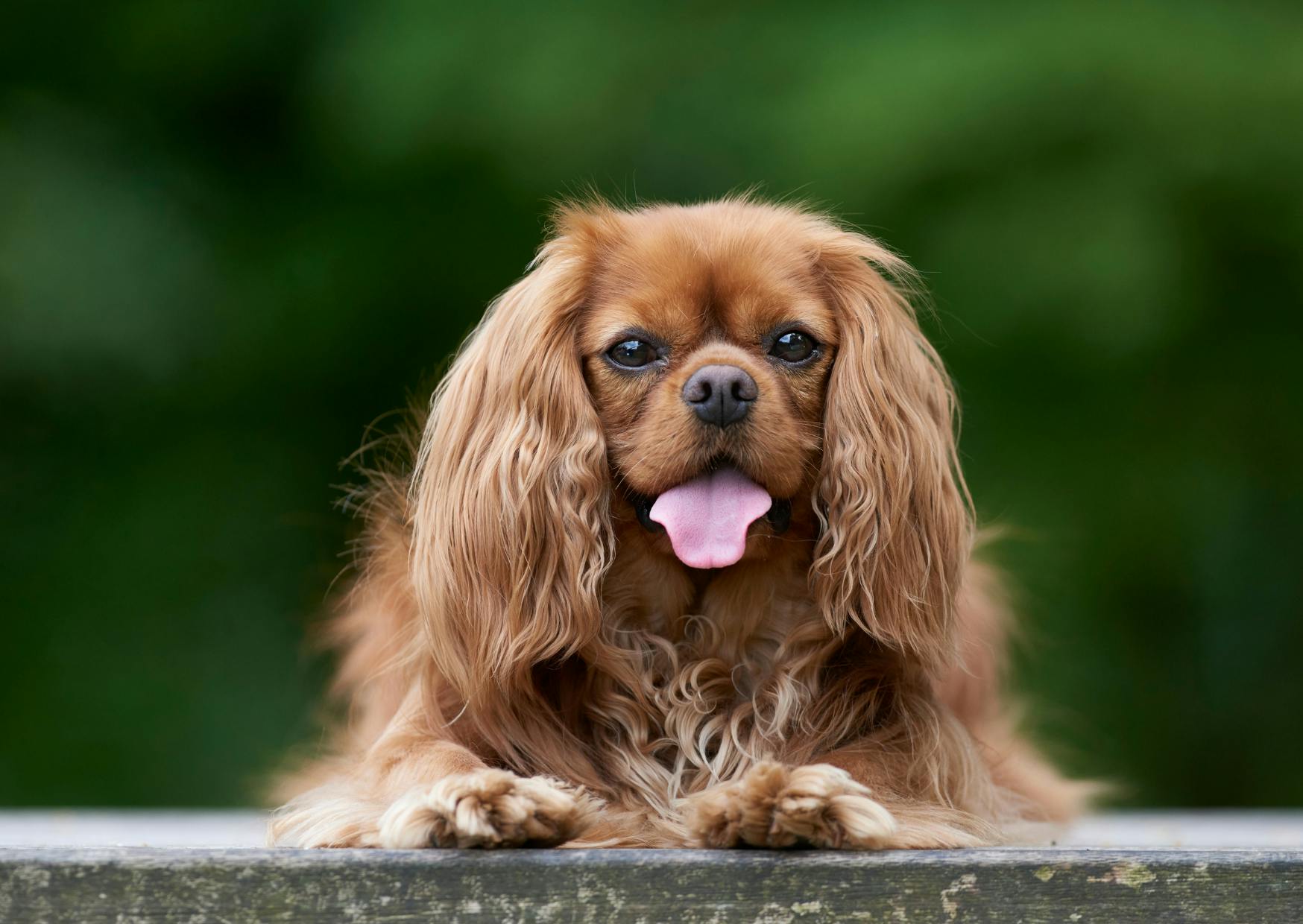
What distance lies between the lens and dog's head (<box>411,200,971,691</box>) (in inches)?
118

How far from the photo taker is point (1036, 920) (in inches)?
96.7

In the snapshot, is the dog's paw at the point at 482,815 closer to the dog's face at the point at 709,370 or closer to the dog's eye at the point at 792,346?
the dog's face at the point at 709,370

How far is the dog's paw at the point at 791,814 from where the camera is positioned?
2510 millimetres

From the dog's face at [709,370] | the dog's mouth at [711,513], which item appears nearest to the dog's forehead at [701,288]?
the dog's face at [709,370]

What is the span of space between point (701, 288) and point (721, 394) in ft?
0.87

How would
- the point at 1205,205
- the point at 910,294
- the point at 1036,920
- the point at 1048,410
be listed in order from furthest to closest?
the point at 1048,410
the point at 1205,205
the point at 910,294
the point at 1036,920

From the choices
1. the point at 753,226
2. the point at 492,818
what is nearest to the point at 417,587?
the point at 492,818

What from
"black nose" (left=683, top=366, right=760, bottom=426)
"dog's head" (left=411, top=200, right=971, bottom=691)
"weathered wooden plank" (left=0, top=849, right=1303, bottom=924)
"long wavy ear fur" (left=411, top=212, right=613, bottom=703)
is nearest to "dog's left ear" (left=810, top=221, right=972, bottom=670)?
"dog's head" (left=411, top=200, right=971, bottom=691)

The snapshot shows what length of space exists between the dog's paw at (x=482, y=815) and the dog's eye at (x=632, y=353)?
0.87 meters

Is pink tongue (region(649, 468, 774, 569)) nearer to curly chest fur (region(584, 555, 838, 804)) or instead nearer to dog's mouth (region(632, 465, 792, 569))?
dog's mouth (region(632, 465, 792, 569))

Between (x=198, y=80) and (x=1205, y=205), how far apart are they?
4.07m

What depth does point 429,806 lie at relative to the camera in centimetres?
257

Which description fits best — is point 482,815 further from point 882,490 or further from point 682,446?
point 882,490

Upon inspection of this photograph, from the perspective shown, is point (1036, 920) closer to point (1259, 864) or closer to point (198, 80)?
point (1259, 864)
